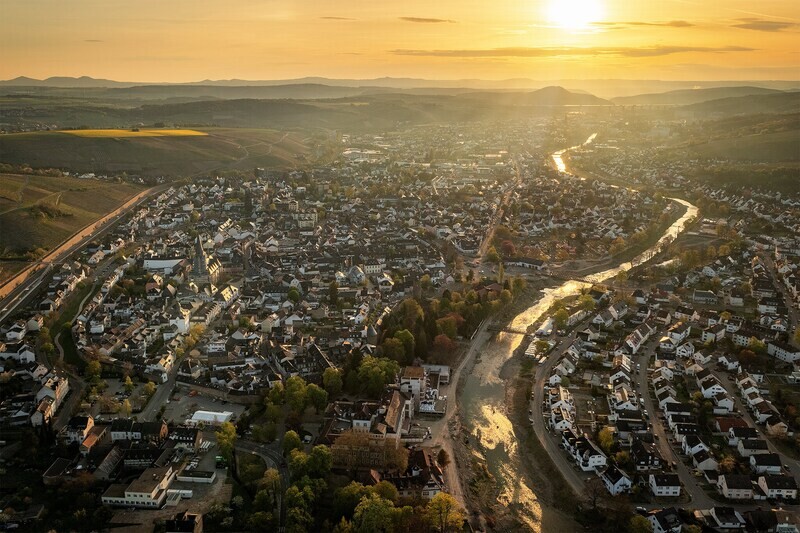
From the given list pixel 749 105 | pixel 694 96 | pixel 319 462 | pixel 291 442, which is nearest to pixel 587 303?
pixel 291 442

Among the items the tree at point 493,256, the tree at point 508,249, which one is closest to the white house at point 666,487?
the tree at point 493,256

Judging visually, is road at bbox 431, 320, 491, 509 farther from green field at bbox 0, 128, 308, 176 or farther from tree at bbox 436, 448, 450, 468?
green field at bbox 0, 128, 308, 176

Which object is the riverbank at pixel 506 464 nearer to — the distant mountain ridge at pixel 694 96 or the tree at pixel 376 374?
the tree at pixel 376 374

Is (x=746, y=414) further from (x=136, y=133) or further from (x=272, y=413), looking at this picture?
(x=136, y=133)

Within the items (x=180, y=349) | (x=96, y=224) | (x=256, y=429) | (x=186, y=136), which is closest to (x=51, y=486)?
(x=256, y=429)

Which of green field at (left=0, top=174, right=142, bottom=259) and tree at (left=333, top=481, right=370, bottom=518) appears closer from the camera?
tree at (left=333, top=481, right=370, bottom=518)

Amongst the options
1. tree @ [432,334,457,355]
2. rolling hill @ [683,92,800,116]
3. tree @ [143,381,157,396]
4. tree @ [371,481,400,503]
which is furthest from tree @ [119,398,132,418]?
rolling hill @ [683,92,800,116]

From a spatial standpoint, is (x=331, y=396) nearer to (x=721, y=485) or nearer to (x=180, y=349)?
(x=180, y=349)
